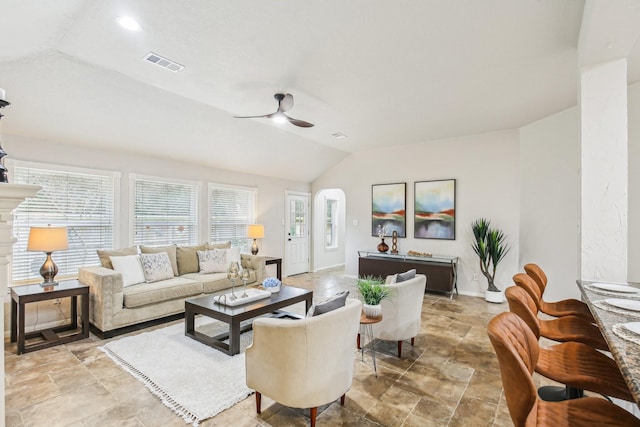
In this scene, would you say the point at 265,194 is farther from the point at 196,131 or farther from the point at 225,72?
the point at 225,72

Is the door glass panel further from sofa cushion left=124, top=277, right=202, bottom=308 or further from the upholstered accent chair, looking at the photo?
the upholstered accent chair

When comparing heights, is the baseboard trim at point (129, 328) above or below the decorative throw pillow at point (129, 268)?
below

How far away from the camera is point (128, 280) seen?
394cm

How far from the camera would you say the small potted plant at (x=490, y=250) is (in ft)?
16.5

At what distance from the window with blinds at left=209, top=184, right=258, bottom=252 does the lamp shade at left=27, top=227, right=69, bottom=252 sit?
2588 mm

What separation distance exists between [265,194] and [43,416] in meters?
5.11

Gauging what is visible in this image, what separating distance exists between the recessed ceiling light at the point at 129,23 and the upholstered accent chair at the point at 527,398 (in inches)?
120

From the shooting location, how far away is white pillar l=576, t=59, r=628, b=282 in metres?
2.43

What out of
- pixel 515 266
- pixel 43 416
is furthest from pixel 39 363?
pixel 515 266

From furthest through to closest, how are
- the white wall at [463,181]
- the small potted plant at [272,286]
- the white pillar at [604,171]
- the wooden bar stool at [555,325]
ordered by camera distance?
1. the white wall at [463,181]
2. the small potted plant at [272,286]
3. the white pillar at [604,171]
4. the wooden bar stool at [555,325]

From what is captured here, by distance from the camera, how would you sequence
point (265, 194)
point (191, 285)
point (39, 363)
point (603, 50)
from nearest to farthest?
1. point (603, 50)
2. point (39, 363)
3. point (191, 285)
4. point (265, 194)

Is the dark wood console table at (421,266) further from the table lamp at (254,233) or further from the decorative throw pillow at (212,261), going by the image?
the decorative throw pillow at (212,261)

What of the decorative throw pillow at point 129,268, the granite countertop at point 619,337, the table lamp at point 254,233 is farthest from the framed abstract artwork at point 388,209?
the decorative throw pillow at point 129,268

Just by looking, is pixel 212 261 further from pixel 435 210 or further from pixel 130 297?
pixel 435 210
